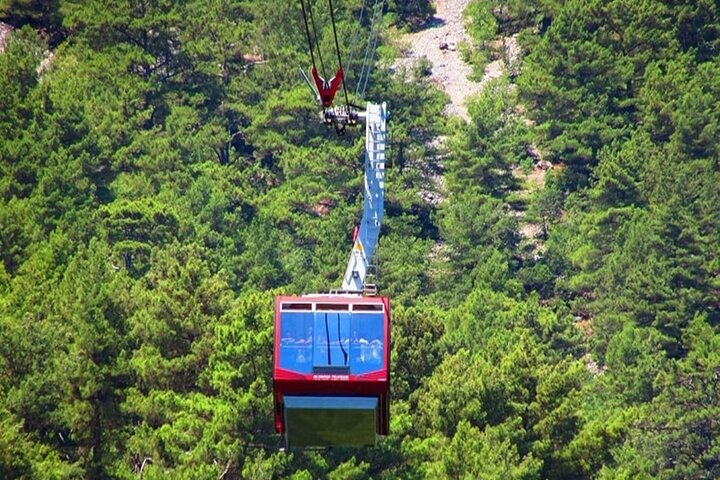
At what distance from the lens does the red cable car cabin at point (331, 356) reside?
4219 centimetres

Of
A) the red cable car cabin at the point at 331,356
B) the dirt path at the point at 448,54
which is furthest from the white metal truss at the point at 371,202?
the dirt path at the point at 448,54

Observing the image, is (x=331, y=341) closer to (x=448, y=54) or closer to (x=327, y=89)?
(x=327, y=89)

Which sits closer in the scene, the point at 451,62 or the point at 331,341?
the point at 331,341

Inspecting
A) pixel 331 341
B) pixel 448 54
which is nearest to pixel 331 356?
pixel 331 341

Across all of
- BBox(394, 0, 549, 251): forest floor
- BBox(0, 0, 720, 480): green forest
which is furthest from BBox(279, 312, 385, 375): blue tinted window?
BBox(394, 0, 549, 251): forest floor

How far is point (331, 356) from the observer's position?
42344 millimetres

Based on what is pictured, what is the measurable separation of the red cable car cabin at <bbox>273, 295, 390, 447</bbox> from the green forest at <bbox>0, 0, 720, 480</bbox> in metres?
14.8

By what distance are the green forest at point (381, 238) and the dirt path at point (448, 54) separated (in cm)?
111

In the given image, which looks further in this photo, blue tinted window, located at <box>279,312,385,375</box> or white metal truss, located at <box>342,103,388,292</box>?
white metal truss, located at <box>342,103,388,292</box>

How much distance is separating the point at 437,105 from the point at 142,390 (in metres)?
48.9

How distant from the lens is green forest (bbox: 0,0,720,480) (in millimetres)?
60969

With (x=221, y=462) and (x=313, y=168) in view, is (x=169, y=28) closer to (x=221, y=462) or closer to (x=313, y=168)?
(x=313, y=168)

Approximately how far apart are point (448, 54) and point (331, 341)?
84.4 meters

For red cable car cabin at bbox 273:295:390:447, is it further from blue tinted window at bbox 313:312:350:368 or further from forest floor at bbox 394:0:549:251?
forest floor at bbox 394:0:549:251
